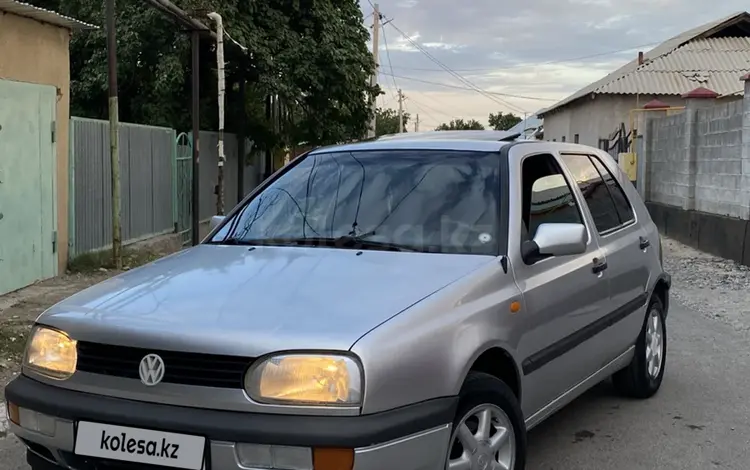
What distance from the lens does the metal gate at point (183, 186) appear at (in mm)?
15698

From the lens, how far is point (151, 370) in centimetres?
293

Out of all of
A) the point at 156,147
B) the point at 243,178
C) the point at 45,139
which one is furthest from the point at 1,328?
the point at 243,178

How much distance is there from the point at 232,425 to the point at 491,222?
5.52 ft

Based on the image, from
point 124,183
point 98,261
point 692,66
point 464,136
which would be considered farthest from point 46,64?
point 692,66

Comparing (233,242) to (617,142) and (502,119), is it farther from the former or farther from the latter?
(502,119)

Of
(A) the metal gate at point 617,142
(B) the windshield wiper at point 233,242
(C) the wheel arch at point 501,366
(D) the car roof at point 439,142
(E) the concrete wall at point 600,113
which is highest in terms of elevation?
(E) the concrete wall at point 600,113

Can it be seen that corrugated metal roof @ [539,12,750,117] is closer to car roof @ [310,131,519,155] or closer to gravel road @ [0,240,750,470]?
gravel road @ [0,240,750,470]

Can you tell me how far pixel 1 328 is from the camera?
23.4 feet

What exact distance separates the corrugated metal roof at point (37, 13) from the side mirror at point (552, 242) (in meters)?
6.92

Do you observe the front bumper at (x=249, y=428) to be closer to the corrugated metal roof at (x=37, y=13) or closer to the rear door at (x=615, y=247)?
the rear door at (x=615, y=247)

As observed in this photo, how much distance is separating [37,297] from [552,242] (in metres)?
6.69

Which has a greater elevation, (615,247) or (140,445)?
(615,247)

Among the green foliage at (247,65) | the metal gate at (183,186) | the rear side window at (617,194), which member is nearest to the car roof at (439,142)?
the rear side window at (617,194)

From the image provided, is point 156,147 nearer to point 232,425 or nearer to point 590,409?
point 590,409
